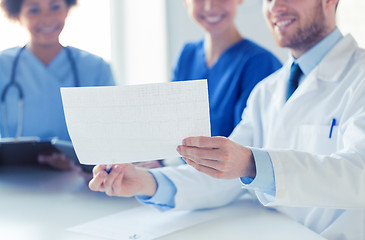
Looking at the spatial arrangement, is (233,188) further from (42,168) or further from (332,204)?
(42,168)

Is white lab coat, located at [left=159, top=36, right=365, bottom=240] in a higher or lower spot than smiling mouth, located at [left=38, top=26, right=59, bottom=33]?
lower

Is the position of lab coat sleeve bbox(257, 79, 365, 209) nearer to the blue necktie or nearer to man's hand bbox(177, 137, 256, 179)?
man's hand bbox(177, 137, 256, 179)

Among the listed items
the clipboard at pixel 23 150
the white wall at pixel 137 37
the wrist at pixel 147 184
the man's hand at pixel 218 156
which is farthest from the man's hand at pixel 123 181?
the white wall at pixel 137 37

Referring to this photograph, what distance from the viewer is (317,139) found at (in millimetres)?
929

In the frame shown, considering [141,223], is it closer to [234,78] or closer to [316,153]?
[316,153]

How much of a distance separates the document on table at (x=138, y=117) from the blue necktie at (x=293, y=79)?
0.42 m

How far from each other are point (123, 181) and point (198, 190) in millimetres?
180

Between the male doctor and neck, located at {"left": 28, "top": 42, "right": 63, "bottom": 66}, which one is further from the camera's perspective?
neck, located at {"left": 28, "top": 42, "right": 63, "bottom": 66}

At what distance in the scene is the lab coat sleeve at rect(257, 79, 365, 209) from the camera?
731 millimetres

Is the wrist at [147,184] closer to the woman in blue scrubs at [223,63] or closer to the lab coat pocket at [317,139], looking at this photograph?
the lab coat pocket at [317,139]

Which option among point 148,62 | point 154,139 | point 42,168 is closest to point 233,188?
point 154,139

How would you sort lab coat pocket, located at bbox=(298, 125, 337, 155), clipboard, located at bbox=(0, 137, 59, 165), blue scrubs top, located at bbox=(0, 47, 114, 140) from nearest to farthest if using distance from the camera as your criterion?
lab coat pocket, located at bbox=(298, 125, 337, 155) < clipboard, located at bbox=(0, 137, 59, 165) < blue scrubs top, located at bbox=(0, 47, 114, 140)

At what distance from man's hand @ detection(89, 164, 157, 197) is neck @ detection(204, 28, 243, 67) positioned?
85 cm

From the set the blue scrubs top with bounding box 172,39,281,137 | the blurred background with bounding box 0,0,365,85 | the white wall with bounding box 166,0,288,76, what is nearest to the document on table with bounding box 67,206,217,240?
the blue scrubs top with bounding box 172,39,281,137
